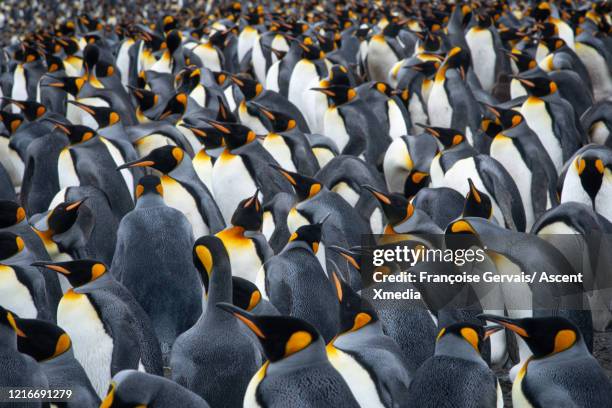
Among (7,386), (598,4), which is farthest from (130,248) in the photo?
(598,4)

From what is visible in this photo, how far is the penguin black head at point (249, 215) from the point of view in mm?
4125

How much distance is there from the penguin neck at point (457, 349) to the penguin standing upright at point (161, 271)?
1521 mm

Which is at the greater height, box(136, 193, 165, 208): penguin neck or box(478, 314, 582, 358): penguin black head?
box(478, 314, 582, 358): penguin black head

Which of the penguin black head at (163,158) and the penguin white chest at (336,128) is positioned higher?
the penguin black head at (163,158)

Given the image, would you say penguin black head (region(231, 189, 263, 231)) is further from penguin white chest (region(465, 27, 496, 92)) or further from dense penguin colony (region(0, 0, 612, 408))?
penguin white chest (region(465, 27, 496, 92))

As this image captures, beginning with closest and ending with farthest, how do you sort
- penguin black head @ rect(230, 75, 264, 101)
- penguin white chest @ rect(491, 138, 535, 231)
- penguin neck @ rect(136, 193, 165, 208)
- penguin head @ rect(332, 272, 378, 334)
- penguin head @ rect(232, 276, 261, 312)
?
penguin head @ rect(332, 272, 378, 334) → penguin head @ rect(232, 276, 261, 312) → penguin neck @ rect(136, 193, 165, 208) → penguin white chest @ rect(491, 138, 535, 231) → penguin black head @ rect(230, 75, 264, 101)

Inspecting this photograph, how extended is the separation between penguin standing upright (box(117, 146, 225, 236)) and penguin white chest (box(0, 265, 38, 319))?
1.24 meters

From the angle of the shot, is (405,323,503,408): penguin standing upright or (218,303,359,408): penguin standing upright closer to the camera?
(218,303,359,408): penguin standing upright

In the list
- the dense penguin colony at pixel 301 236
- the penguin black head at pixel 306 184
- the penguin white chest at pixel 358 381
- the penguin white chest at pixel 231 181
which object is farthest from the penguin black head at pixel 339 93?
the penguin white chest at pixel 358 381

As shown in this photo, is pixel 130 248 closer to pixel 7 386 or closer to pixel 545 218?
pixel 7 386

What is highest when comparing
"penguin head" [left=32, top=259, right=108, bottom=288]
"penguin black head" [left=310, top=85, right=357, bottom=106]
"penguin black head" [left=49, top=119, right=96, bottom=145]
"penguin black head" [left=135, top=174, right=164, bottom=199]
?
"penguin head" [left=32, top=259, right=108, bottom=288]

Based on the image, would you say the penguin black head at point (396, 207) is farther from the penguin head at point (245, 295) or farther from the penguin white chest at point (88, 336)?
the penguin white chest at point (88, 336)

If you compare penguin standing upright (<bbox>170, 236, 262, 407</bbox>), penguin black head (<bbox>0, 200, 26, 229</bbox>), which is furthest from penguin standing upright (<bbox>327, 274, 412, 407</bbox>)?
penguin black head (<bbox>0, 200, 26, 229</bbox>)

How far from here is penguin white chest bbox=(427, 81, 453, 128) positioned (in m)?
7.15
